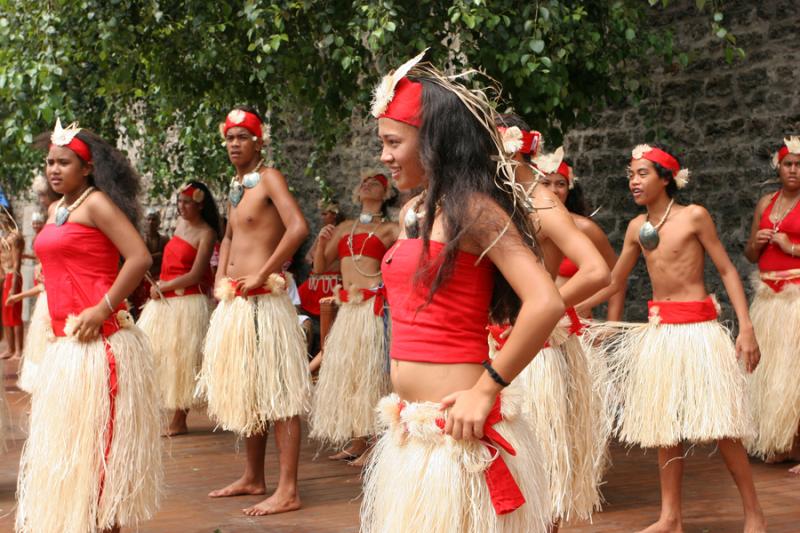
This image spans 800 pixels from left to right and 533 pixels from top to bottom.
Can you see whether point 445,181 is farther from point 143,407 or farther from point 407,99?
point 143,407

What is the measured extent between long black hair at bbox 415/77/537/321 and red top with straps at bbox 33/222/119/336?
1942 millimetres

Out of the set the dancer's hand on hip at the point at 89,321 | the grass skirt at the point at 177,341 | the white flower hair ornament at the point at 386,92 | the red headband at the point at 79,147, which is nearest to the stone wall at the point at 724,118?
the grass skirt at the point at 177,341

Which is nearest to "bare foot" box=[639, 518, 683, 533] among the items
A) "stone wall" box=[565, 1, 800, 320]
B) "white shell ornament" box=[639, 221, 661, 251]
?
"white shell ornament" box=[639, 221, 661, 251]

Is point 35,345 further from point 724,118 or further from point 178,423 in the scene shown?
point 724,118

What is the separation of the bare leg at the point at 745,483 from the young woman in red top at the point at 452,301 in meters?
2.16

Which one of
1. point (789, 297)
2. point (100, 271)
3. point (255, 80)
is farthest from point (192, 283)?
point (789, 297)

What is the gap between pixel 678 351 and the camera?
4730mm

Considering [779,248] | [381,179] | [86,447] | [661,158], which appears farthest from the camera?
[381,179]

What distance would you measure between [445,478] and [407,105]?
0.85 m

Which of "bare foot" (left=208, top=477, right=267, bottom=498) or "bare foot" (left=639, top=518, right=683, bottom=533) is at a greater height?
"bare foot" (left=639, top=518, right=683, bottom=533)

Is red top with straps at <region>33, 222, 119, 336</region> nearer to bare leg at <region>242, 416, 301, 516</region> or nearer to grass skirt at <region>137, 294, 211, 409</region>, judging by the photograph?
bare leg at <region>242, 416, 301, 516</region>

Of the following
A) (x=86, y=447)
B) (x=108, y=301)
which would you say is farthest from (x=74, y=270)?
(x=86, y=447)

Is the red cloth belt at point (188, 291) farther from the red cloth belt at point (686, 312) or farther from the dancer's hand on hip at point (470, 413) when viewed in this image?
the dancer's hand on hip at point (470, 413)

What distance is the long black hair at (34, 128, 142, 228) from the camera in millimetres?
4293
